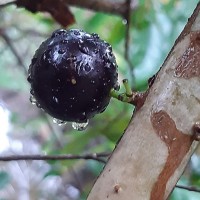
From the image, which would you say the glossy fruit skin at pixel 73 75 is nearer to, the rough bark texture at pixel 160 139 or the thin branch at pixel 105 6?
the rough bark texture at pixel 160 139

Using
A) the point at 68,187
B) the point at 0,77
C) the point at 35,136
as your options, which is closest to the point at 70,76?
the point at 0,77

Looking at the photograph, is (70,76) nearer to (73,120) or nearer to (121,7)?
(73,120)

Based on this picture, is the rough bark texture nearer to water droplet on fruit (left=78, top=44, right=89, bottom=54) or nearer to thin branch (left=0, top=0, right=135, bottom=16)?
water droplet on fruit (left=78, top=44, right=89, bottom=54)

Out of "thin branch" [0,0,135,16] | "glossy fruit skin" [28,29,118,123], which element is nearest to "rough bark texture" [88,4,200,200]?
"glossy fruit skin" [28,29,118,123]

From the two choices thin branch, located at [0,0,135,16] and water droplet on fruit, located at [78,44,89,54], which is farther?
thin branch, located at [0,0,135,16]

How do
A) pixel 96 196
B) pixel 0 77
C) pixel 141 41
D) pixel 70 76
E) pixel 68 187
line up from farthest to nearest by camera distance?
pixel 68 187, pixel 0 77, pixel 141 41, pixel 70 76, pixel 96 196

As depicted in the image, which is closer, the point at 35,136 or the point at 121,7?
the point at 121,7
